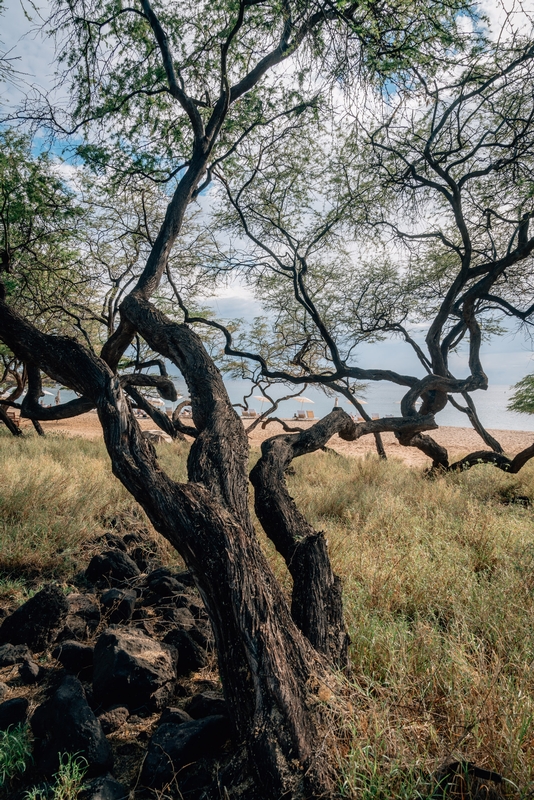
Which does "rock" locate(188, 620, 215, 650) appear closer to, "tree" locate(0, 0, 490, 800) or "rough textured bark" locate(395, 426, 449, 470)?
"tree" locate(0, 0, 490, 800)

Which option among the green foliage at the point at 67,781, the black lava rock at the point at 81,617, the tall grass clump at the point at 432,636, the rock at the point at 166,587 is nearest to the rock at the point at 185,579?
the rock at the point at 166,587

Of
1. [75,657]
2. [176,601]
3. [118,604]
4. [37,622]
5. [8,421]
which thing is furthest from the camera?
[8,421]

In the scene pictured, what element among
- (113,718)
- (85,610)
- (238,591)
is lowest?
(113,718)

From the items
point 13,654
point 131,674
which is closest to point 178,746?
point 131,674

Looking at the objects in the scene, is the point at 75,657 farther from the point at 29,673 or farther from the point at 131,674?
the point at 131,674

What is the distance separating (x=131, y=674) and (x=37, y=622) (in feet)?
3.01

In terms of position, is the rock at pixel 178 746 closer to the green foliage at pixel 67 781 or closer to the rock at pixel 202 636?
the green foliage at pixel 67 781

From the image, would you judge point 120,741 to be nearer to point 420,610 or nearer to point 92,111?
point 420,610

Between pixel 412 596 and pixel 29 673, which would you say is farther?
pixel 412 596

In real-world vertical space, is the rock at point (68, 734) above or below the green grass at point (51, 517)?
below

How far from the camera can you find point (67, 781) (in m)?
1.61

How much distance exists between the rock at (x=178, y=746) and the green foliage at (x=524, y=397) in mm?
20840

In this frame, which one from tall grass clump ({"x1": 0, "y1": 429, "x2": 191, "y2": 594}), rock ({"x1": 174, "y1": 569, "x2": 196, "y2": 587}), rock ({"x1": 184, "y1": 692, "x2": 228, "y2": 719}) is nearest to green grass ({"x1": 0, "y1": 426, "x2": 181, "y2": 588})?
tall grass clump ({"x1": 0, "y1": 429, "x2": 191, "y2": 594})

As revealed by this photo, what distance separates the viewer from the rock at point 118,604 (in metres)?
3.08
